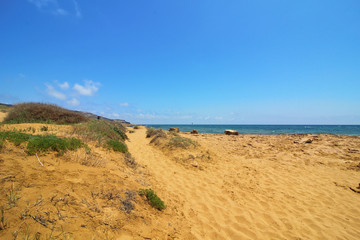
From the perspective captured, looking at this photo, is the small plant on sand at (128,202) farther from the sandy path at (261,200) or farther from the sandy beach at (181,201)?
the sandy path at (261,200)

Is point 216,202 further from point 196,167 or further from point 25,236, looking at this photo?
point 25,236

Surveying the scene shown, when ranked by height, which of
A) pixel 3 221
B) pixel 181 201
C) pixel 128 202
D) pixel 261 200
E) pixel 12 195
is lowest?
pixel 261 200

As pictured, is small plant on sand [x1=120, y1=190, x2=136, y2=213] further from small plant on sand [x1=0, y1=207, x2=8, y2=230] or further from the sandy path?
small plant on sand [x1=0, y1=207, x2=8, y2=230]

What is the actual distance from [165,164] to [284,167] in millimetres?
6497

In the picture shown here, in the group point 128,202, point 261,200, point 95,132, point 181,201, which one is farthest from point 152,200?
point 95,132

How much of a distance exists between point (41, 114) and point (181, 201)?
1244 centimetres

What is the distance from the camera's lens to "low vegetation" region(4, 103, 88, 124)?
10.3 metres

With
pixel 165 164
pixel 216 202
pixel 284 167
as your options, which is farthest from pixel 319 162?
pixel 165 164

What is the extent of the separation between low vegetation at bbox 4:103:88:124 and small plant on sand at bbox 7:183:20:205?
991 centimetres

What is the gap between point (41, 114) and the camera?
36.3 ft

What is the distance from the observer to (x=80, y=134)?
643cm

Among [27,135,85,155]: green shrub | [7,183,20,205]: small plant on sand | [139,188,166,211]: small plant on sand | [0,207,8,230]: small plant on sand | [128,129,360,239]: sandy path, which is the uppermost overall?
[27,135,85,155]: green shrub

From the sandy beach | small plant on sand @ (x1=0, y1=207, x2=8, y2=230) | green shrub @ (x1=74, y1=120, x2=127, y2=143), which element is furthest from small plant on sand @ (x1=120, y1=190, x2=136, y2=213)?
green shrub @ (x1=74, y1=120, x2=127, y2=143)

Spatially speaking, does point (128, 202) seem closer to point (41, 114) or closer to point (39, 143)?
point (39, 143)
